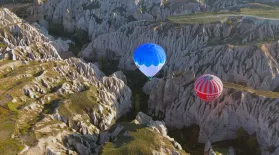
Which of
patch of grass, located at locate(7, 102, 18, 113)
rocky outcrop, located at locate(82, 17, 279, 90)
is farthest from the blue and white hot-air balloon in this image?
patch of grass, located at locate(7, 102, 18, 113)

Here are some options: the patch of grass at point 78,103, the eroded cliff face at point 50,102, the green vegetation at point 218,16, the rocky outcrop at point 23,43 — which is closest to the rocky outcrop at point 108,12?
the rocky outcrop at point 23,43

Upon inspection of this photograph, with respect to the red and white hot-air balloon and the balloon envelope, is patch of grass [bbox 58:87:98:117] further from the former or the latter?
the red and white hot-air balloon

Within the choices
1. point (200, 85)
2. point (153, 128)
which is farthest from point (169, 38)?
point (153, 128)

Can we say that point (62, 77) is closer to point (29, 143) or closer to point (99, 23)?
point (29, 143)

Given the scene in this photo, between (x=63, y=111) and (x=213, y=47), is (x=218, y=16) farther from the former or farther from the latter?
(x=63, y=111)

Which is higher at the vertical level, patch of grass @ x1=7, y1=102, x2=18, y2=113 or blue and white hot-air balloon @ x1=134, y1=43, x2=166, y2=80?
blue and white hot-air balloon @ x1=134, y1=43, x2=166, y2=80

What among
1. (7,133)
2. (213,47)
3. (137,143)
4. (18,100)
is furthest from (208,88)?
(18,100)
